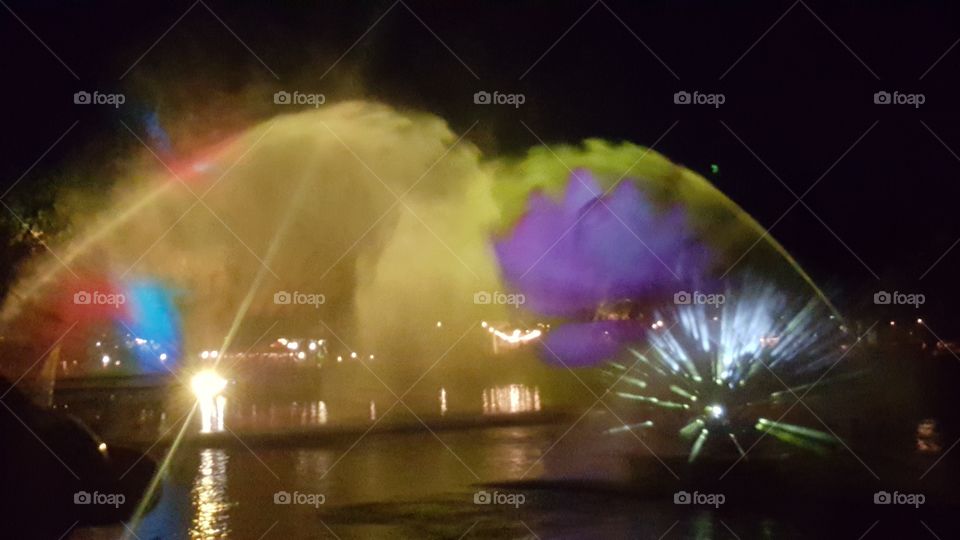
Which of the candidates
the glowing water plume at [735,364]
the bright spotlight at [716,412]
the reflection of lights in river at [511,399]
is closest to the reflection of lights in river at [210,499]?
the glowing water plume at [735,364]

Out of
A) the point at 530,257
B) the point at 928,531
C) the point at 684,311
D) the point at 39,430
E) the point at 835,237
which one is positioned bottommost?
the point at 928,531

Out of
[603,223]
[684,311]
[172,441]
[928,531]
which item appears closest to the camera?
[928,531]

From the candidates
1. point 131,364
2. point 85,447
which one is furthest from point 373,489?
point 131,364

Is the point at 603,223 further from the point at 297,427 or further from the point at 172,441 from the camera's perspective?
the point at 172,441

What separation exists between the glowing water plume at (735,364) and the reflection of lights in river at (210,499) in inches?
267

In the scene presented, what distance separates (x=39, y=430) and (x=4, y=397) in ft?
2.33

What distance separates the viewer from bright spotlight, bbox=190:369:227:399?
109 ft

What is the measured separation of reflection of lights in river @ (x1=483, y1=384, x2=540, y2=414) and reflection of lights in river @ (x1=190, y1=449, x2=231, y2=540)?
843 cm

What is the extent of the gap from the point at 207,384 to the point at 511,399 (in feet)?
48.0

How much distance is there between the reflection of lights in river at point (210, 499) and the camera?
9727mm

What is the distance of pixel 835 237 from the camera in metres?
28.5

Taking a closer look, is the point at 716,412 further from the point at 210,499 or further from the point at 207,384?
the point at 207,384

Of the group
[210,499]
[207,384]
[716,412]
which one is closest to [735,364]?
[716,412]

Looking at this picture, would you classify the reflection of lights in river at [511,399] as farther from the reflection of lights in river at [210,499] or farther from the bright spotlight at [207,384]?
the bright spotlight at [207,384]
